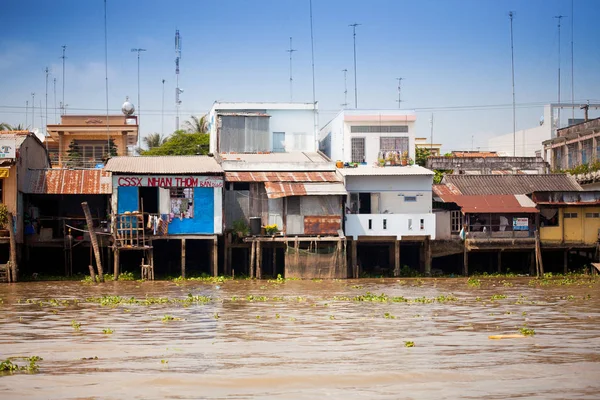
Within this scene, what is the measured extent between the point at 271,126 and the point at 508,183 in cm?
1255

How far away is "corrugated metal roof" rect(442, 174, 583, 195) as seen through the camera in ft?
133

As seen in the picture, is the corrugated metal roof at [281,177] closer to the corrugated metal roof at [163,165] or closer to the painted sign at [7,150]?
the corrugated metal roof at [163,165]

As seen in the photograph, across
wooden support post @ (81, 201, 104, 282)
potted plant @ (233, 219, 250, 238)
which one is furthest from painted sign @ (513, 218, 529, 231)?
wooden support post @ (81, 201, 104, 282)

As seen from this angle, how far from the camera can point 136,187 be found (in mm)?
35156

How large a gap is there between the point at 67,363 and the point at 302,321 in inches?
294

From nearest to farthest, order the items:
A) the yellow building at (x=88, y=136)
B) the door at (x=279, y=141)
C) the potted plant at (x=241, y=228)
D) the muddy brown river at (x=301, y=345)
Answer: the muddy brown river at (x=301, y=345)
the potted plant at (x=241, y=228)
the door at (x=279, y=141)
the yellow building at (x=88, y=136)

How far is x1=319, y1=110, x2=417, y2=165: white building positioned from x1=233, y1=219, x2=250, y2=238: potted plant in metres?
9.43

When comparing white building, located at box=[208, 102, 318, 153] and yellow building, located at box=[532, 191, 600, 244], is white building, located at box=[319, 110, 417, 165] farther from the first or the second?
yellow building, located at box=[532, 191, 600, 244]

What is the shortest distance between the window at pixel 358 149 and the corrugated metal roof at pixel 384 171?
4.12 metres

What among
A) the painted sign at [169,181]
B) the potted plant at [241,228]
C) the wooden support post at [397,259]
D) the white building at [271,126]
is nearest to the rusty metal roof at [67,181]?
the painted sign at [169,181]

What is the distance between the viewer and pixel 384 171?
126ft

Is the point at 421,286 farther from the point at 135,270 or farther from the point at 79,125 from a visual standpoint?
the point at 79,125

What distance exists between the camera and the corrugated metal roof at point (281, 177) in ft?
119

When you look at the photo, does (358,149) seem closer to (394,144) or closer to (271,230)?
(394,144)
